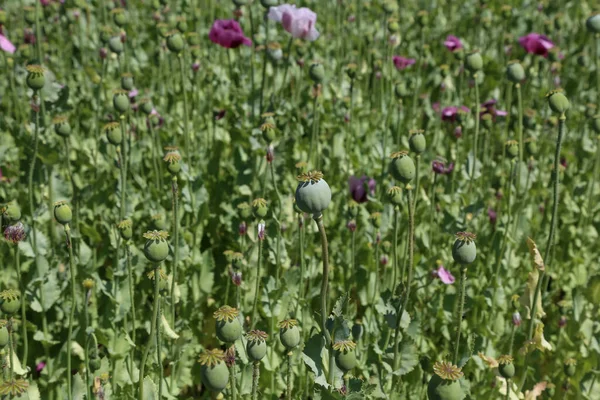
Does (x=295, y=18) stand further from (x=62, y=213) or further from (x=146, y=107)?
(x=62, y=213)

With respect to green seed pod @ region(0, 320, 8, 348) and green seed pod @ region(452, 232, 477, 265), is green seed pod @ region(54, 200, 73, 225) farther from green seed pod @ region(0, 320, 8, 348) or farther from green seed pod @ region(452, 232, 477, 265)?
green seed pod @ region(452, 232, 477, 265)

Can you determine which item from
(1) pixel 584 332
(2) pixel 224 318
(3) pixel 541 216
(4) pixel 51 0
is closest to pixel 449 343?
(1) pixel 584 332

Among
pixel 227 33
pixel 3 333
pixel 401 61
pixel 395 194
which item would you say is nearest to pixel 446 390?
pixel 395 194

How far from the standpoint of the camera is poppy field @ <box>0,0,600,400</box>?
1694 millimetres

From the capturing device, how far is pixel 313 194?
1277 millimetres

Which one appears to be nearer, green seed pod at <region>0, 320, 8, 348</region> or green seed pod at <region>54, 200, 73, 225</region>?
green seed pod at <region>0, 320, 8, 348</region>

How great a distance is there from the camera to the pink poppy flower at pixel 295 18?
2.94m

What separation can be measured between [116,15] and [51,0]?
3.63ft

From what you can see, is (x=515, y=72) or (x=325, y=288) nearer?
(x=325, y=288)

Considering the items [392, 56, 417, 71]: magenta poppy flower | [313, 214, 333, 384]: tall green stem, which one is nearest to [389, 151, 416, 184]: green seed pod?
[313, 214, 333, 384]: tall green stem

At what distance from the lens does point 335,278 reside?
2.54 m

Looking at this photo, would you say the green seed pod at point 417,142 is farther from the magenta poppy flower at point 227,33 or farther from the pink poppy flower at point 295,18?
the magenta poppy flower at point 227,33

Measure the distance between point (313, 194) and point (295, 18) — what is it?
5.99 ft

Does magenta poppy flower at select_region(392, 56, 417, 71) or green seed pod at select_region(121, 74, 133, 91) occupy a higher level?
green seed pod at select_region(121, 74, 133, 91)
